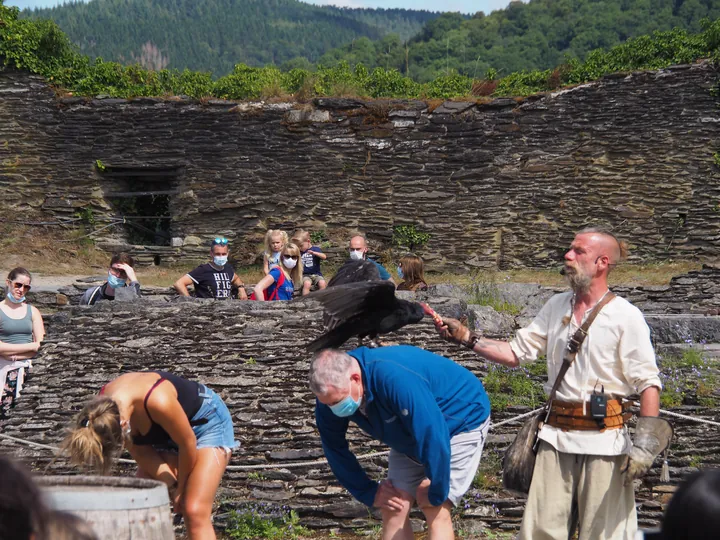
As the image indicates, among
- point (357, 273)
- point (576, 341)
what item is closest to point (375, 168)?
point (357, 273)

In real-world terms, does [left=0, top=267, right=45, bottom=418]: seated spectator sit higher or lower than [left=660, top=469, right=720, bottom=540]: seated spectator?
→ lower

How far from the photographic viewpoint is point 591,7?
4556 cm

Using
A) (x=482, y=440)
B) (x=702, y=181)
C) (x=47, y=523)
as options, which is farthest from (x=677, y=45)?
(x=47, y=523)

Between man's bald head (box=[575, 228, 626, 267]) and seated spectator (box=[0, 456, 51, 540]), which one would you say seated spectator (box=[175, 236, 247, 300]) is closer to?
man's bald head (box=[575, 228, 626, 267])

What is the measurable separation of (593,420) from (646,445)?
260 mm

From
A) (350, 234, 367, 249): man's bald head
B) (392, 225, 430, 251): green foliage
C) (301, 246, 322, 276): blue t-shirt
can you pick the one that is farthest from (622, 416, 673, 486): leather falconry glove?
(392, 225, 430, 251): green foliage

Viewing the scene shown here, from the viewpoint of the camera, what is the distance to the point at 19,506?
6.16 feet

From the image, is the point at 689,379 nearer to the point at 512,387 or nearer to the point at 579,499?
the point at 512,387

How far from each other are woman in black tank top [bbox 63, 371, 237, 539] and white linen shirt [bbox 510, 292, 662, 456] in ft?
5.59

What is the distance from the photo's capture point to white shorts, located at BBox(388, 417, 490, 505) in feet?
13.6

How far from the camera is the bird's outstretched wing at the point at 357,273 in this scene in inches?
180

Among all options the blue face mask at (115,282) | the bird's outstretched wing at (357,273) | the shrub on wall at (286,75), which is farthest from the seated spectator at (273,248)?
the shrub on wall at (286,75)

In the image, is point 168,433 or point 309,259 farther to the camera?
point 309,259

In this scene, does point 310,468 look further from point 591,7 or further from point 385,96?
point 591,7
